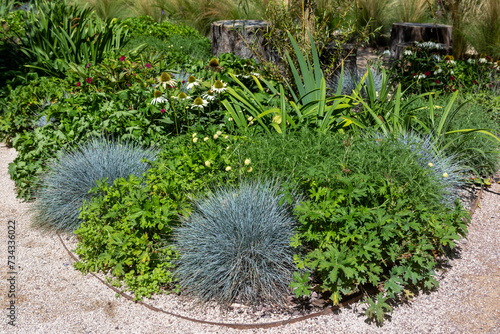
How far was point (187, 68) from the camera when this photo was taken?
16.4ft

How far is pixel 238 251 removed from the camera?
248 cm

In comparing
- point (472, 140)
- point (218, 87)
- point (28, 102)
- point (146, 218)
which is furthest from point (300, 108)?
point (28, 102)

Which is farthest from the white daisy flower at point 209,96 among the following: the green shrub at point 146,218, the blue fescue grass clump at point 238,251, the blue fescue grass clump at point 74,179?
the blue fescue grass clump at point 238,251

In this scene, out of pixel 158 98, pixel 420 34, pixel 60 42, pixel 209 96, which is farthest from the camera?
pixel 420 34

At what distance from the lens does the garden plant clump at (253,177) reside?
97.3 inches

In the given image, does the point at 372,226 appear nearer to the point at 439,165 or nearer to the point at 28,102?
the point at 439,165

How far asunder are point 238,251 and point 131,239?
653 millimetres

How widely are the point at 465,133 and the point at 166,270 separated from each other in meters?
2.73

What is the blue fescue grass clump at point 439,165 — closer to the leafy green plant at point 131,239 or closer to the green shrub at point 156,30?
the leafy green plant at point 131,239

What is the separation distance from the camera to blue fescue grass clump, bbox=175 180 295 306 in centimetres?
247

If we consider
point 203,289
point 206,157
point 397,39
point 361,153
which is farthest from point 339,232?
point 397,39

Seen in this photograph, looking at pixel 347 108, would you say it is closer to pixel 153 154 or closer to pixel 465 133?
pixel 465 133

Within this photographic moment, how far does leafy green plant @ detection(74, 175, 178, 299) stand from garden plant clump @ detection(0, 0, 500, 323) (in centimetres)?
1

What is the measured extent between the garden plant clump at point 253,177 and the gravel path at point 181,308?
0.33 ft
